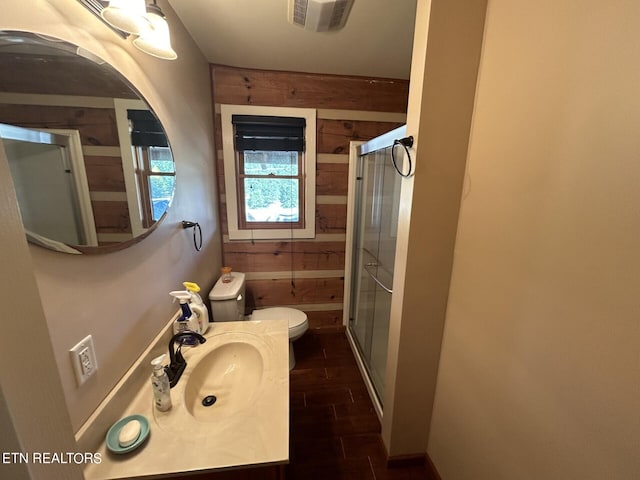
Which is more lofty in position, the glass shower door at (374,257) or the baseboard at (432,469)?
the glass shower door at (374,257)

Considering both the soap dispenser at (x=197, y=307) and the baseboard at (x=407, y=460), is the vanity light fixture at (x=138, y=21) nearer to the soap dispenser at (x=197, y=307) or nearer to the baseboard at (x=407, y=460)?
the soap dispenser at (x=197, y=307)

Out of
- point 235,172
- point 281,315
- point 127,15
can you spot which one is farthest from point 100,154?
point 281,315

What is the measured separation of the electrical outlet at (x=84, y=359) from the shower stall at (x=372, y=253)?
4.57 feet

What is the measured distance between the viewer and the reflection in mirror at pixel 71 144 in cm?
58

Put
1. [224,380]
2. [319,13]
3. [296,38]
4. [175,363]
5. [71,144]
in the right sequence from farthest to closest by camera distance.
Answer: [296,38] < [319,13] < [224,380] < [175,363] < [71,144]

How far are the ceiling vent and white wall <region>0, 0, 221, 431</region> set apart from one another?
65cm

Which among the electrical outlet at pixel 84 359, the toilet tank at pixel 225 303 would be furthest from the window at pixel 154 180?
the toilet tank at pixel 225 303

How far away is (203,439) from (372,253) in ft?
5.09

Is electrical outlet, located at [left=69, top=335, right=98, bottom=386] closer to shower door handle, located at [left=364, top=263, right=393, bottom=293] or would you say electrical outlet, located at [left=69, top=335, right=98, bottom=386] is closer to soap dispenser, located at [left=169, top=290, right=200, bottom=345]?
soap dispenser, located at [left=169, top=290, right=200, bottom=345]

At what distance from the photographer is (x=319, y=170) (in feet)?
7.34

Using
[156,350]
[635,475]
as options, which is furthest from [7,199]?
[635,475]

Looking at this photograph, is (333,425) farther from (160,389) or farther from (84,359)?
(84,359)

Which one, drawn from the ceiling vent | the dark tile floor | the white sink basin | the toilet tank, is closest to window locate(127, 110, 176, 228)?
the white sink basin

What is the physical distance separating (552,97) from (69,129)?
135cm
